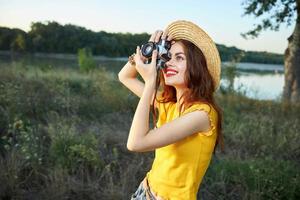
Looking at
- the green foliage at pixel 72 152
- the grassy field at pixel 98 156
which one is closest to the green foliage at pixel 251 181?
the grassy field at pixel 98 156

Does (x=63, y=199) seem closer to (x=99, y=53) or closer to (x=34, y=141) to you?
(x=34, y=141)

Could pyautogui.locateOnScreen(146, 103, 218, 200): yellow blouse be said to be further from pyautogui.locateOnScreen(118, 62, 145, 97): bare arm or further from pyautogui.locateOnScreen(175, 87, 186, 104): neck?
pyautogui.locateOnScreen(118, 62, 145, 97): bare arm

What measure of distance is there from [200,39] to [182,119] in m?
0.37

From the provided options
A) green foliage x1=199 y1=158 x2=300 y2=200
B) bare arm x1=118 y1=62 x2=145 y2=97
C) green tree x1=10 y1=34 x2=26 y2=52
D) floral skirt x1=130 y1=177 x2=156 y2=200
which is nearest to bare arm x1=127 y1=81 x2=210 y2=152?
floral skirt x1=130 y1=177 x2=156 y2=200

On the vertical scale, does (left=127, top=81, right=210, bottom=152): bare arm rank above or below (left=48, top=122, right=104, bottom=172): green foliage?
above

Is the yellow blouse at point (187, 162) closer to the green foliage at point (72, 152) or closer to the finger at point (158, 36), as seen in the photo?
the finger at point (158, 36)

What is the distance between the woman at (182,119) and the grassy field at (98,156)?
1.70m

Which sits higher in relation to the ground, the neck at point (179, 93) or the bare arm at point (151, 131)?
the neck at point (179, 93)

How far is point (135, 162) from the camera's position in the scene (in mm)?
3832

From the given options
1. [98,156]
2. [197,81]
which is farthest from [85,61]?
[197,81]

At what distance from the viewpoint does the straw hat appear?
166cm

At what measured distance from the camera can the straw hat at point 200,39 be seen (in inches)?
65.4

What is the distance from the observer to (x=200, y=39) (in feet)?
5.44

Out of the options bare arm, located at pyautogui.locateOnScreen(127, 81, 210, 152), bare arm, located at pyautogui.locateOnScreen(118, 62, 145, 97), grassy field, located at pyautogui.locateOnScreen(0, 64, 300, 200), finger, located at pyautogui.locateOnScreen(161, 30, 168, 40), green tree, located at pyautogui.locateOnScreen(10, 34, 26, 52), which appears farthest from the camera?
green tree, located at pyautogui.locateOnScreen(10, 34, 26, 52)
